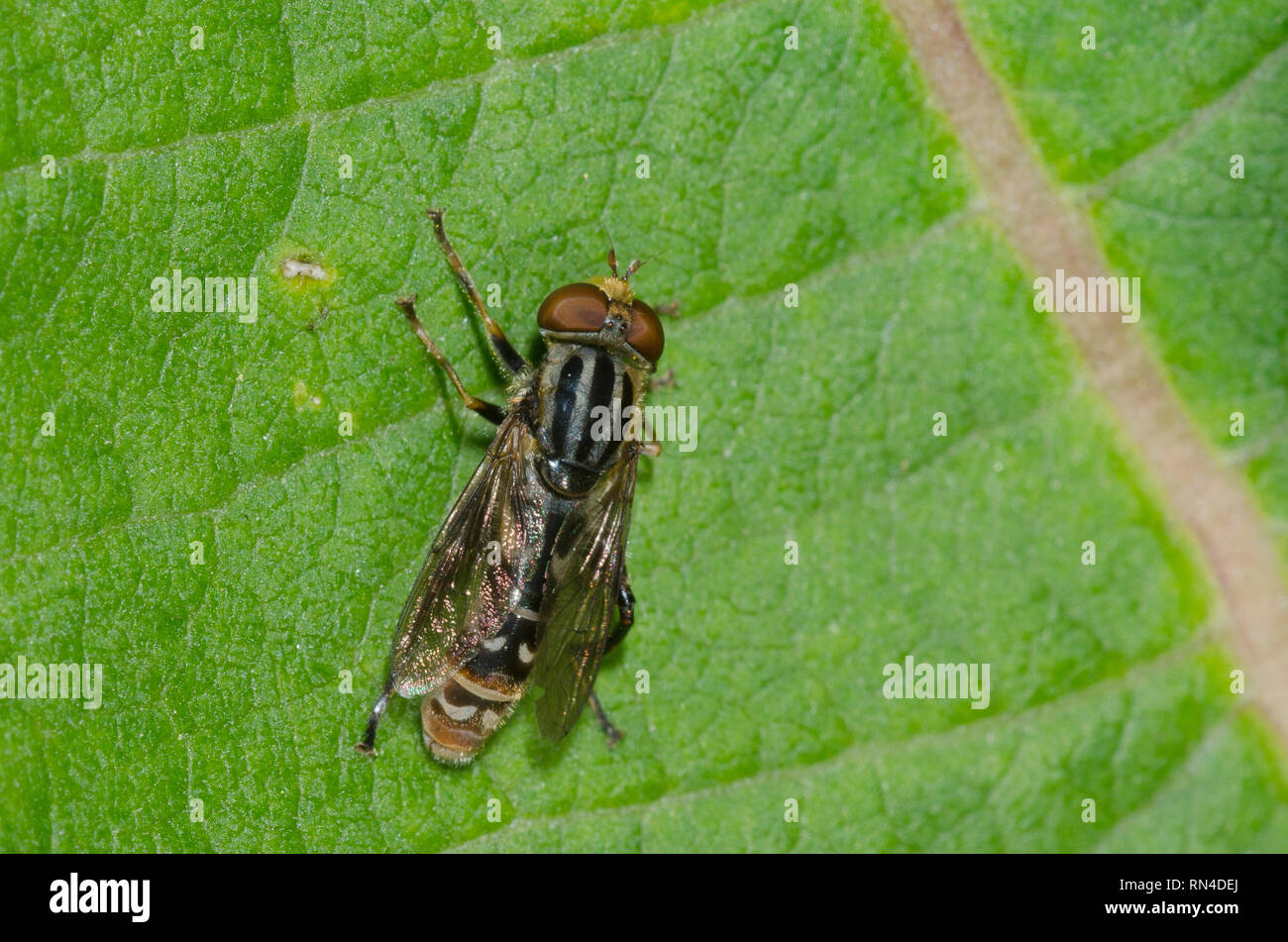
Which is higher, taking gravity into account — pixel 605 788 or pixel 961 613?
pixel 961 613

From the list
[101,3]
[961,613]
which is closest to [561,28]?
[101,3]

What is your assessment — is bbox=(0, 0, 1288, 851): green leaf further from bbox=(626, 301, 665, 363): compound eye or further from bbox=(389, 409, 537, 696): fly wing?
bbox=(626, 301, 665, 363): compound eye

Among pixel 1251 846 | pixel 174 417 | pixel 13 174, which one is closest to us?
pixel 13 174

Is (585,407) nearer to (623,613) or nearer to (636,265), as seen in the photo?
(636,265)

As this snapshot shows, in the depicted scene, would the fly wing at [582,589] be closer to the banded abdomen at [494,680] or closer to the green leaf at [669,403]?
the banded abdomen at [494,680]

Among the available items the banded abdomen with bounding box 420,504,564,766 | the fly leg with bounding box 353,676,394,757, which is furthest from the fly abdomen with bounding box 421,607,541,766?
the fly leg with bounding box 353,676,394,757

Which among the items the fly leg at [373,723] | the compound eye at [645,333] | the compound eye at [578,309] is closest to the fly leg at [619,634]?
the fly leg at [373,723]

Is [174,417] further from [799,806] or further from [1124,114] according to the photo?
[1124,114]
